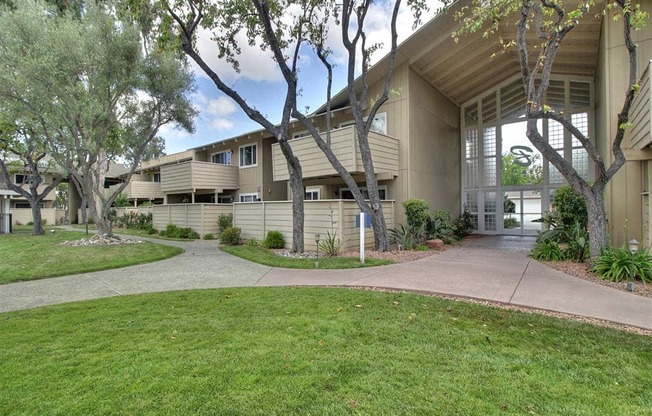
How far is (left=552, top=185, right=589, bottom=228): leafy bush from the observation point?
30.3ft

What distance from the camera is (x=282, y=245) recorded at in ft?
38.5

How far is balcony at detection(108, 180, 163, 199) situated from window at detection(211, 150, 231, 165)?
7490 mm

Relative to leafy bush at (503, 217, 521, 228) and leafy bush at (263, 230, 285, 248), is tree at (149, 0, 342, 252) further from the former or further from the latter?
leafy bush at (503, 217, 521, 228)

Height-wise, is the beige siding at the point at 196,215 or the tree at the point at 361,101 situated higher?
the tree at the point at 361,101

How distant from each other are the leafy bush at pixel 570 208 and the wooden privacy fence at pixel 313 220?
5150mm

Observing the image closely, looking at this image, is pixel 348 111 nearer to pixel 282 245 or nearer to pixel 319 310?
pixel 282 245

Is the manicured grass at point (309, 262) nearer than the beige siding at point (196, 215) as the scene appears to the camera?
Yes

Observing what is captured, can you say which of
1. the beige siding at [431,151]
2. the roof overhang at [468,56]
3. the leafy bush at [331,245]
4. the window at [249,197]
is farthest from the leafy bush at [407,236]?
the window at [249,197]

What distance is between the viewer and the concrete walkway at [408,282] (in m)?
5.17

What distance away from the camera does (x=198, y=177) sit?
1831 centimetres

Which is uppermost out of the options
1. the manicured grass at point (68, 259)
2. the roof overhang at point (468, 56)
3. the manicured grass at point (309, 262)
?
the roof overhang at point (468, 56)

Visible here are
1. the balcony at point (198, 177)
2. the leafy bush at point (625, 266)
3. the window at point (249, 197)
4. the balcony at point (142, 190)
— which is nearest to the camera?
the leafy bush at point (625, 266)

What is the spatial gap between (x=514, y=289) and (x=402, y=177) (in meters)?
7.62

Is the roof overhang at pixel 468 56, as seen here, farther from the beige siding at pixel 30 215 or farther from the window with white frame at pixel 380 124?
the beige siding at pixel 30 215
